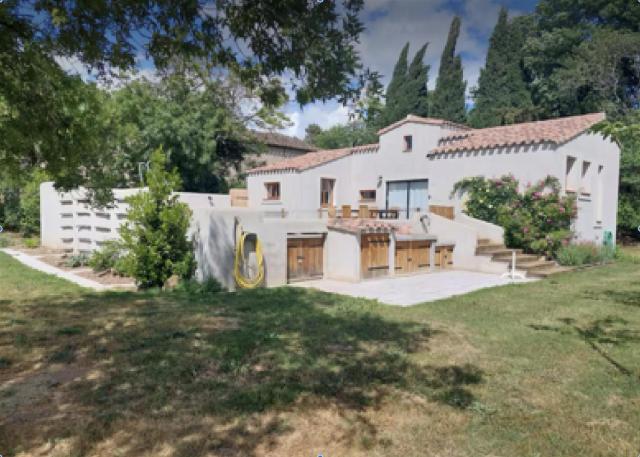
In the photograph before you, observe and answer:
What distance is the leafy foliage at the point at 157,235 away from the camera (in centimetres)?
971

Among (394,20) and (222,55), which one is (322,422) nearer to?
(222,55)

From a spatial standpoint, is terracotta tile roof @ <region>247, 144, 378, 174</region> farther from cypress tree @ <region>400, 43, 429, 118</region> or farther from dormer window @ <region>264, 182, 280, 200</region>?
cypress tree @ <region>400, 43, 429, 118</region>

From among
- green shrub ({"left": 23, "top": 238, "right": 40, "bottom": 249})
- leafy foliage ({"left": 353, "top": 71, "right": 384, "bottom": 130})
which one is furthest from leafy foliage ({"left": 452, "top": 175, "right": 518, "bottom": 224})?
green shrub ({"left": 23, "top": 238, "right": 40, "bottom": 249})

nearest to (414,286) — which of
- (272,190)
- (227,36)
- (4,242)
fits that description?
(227,36)

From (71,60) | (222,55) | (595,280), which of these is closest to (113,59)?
(71,60)

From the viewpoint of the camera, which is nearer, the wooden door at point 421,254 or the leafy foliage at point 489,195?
the wooden door at point 421,254

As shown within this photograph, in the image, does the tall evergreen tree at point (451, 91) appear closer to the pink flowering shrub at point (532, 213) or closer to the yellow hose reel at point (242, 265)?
the pink flowering shrub at point (532, 213)

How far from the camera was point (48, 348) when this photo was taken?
538 centimetres

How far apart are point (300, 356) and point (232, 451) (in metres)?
2.14

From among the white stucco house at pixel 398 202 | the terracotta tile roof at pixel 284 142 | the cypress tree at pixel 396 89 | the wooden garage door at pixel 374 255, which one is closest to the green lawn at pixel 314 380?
the white stucco house at pixel 398 202

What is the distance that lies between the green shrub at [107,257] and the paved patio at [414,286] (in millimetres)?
5112

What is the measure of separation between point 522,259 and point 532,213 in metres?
2.07

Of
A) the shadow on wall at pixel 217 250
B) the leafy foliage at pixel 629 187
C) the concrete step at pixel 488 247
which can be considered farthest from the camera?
the leafy foliage at pixel 629 187

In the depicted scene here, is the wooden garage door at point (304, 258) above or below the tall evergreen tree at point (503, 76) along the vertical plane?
below
